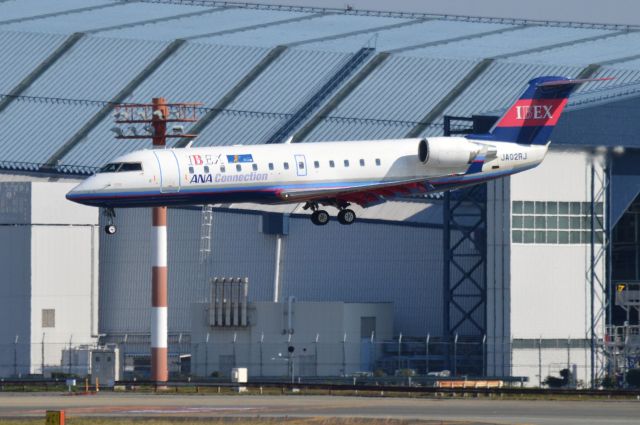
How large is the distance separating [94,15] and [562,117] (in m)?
54.9

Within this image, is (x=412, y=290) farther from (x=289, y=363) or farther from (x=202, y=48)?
(x=202, y=48)

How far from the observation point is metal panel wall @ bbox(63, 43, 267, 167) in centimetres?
12719

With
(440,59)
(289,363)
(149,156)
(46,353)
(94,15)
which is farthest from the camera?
(94,15)

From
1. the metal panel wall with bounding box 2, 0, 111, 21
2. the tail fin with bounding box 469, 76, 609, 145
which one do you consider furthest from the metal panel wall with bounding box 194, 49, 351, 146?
the tail fin with bounding box 469, 76, 609, 145

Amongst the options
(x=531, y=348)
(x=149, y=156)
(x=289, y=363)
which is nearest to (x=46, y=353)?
(x=289, y=363)

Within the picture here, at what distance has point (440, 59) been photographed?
436 ft

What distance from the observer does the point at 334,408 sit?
259ft

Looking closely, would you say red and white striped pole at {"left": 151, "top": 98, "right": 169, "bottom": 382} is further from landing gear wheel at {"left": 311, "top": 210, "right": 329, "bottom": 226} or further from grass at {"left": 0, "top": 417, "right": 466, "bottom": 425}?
grass at {"left": 0, "top": 417, "right": 466, "bottom": 425}

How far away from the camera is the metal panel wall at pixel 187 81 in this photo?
5007 inches

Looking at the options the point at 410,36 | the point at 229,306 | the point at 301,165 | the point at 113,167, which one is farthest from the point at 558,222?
the point at 113,167

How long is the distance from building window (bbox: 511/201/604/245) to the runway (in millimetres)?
25116

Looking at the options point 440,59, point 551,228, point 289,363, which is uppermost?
point 440,59

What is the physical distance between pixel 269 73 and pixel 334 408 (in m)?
58.5

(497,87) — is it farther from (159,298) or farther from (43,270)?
(159,298)
